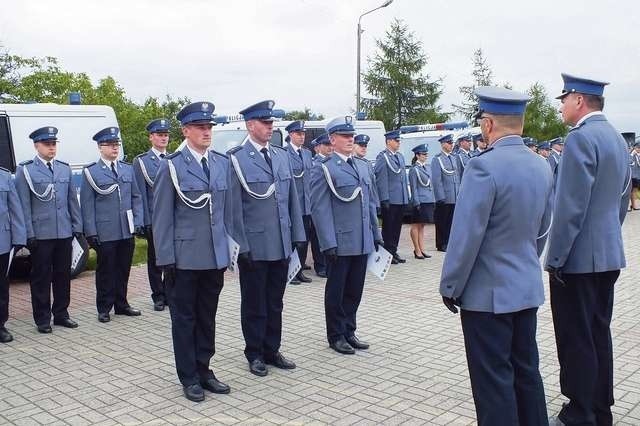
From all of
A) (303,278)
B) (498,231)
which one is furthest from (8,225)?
(498,231)

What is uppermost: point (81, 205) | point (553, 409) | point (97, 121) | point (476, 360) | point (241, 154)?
point (97, 121)

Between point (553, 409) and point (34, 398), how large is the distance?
3.74 metres

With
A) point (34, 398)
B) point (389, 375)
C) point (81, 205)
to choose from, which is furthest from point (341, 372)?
point (81, 205)

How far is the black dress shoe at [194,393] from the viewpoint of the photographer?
4785 mm

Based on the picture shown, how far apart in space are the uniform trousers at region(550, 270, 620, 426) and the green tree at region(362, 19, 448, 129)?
103ft

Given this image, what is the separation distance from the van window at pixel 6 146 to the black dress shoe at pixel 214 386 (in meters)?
5.61

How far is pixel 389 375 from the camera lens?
5289 mm

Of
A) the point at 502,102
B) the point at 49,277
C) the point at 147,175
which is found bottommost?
the point at 49,277

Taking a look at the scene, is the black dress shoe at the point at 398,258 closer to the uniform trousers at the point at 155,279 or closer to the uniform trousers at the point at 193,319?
the uniform trousers at the point at 155,279

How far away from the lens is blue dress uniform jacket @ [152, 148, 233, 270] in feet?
15.9

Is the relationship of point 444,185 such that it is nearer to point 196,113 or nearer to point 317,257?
point 317,257

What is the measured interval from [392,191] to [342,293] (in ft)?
17.4

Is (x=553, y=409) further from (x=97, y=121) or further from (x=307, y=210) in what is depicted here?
(x=97, y=121)

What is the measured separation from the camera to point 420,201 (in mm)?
11555
